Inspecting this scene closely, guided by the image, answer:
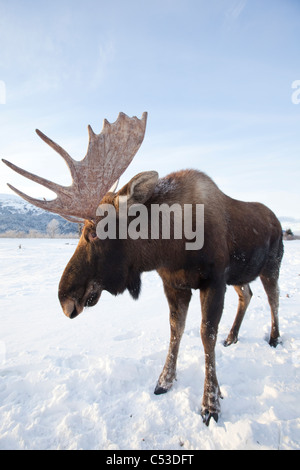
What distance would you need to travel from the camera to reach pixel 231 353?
353 cm

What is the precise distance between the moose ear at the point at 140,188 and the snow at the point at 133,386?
6.52 feet

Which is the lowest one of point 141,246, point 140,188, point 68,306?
point 68,306

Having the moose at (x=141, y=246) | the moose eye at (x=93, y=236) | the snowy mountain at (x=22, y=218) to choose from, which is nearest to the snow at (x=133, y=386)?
the moose at (x=141, y=246)

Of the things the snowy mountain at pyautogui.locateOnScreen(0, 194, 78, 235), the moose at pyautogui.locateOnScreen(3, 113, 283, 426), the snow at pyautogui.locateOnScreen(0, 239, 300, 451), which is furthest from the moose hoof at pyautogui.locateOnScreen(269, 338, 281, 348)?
the snowy mountain at pyautogui.locateOnScreen(0, 194, 78, 235)

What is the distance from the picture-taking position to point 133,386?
2803mm

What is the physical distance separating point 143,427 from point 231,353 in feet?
5.84

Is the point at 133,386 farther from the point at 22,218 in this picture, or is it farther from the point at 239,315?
the point at 22,218

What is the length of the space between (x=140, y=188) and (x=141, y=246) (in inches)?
24.1

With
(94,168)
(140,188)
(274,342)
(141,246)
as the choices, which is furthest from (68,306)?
(274,342)

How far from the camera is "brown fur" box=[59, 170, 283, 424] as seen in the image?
2615 millimetres

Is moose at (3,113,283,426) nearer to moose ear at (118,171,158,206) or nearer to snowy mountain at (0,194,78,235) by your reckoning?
moose ear at (118,171,158,206)

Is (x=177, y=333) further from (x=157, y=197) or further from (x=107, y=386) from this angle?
(x=157, y=197)

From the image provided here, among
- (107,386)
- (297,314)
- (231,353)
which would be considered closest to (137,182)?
(107,386)

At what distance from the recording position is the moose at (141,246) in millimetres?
2625
